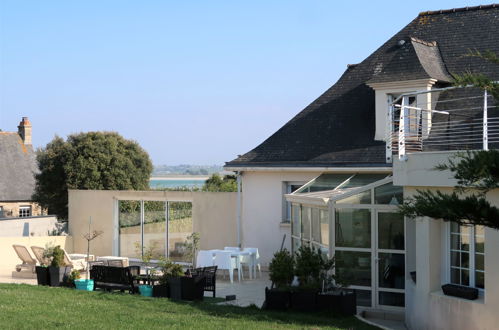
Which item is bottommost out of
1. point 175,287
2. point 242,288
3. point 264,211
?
point 242,288

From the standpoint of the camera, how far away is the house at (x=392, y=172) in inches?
549

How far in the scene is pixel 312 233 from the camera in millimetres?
18719

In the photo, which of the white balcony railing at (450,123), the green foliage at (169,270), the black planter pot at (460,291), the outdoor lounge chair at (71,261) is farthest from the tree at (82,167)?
the black planter pot at (460,291)

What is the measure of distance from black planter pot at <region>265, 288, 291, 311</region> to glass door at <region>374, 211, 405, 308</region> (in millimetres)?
2362

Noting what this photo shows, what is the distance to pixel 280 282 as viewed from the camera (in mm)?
15945

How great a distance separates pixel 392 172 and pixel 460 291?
566 cm

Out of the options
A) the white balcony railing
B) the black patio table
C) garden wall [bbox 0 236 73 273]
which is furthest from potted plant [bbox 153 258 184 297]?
garden wall [bbox 0 236 73 273]

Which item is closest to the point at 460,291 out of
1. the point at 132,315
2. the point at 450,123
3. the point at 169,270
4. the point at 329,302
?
the point at 329,302

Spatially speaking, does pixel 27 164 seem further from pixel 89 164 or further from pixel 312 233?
pixel 312 233

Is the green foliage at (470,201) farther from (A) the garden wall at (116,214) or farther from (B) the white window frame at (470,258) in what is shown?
(A) the garden wall at (116,214)

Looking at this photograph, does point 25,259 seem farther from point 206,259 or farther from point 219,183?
point 219,183

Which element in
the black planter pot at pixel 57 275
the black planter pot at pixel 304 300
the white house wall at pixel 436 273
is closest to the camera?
the white house wall at pixel 436 273

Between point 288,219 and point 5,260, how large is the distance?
999 cm

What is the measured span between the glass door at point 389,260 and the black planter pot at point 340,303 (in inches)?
68.2
